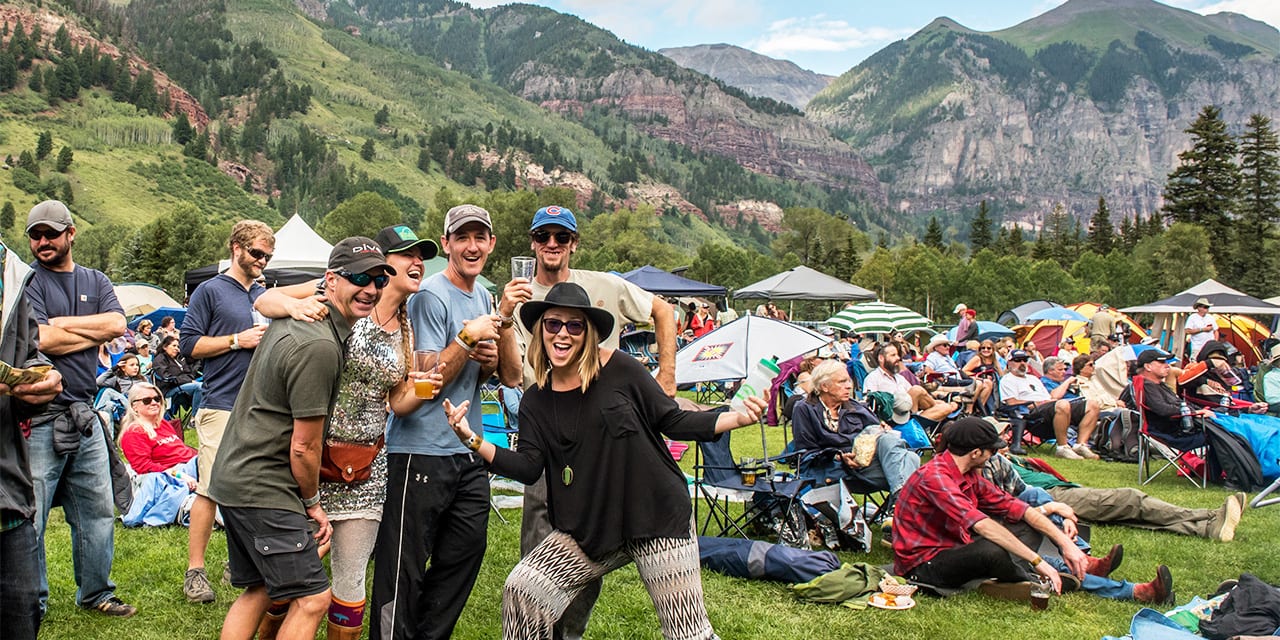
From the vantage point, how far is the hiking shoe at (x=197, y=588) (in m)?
4.43

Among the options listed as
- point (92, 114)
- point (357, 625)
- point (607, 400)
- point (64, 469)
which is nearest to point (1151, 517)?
point (607, 400)

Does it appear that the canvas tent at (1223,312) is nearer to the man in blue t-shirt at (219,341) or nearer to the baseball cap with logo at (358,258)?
the man in blue t-shirt at (219,341)

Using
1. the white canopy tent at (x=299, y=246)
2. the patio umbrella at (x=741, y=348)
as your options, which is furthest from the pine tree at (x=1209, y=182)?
the white canopy tent at (x=299, y=246)

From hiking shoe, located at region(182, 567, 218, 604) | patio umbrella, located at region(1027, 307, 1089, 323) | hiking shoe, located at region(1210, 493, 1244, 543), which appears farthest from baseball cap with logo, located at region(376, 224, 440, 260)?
patio umbrella, located at region(1027, 307, 1089, 323)

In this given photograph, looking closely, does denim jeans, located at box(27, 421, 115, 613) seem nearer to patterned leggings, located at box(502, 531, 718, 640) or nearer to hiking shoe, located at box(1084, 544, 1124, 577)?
patterned leggings, located at box(502, 531, 718, 640)

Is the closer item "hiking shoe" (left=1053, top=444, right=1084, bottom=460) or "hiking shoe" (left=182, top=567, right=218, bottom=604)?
"hiking shoe" (left=182, top=567, right=218, bottom=604)

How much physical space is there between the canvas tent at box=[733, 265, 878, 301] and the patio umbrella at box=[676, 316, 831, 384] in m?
13.3

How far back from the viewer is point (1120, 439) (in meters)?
10.1

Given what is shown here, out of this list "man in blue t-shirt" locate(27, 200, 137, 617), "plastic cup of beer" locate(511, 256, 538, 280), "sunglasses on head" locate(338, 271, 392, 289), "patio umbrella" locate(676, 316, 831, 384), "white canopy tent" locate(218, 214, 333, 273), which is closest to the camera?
"sunglasses on head" locate(338, 271, 392, 289)

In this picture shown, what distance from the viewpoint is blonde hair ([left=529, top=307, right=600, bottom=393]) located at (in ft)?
9.95

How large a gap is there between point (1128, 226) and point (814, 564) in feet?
261

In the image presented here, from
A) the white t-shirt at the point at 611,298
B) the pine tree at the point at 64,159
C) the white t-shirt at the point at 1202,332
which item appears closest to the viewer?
the white t-shirt at the point at 611,298

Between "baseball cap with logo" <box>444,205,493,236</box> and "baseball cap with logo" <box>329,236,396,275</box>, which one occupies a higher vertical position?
"baseball cap with logo" <box>444,205,493,236</box>

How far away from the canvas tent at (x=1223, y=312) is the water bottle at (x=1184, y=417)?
37.9 feet
